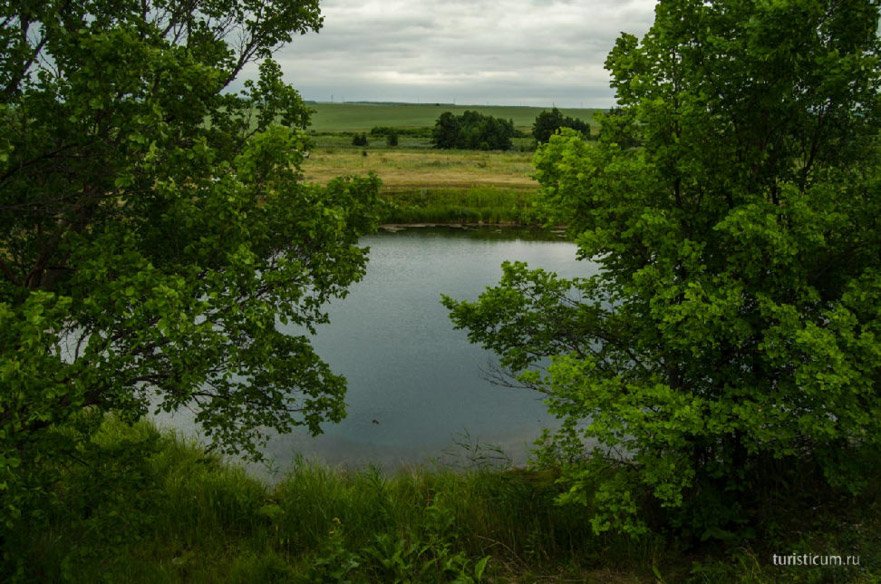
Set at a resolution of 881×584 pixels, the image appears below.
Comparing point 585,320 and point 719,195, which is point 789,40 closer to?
point 719,195

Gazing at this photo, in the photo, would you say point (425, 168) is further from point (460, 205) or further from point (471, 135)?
point (471, 135)

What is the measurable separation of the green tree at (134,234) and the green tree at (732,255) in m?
3.85

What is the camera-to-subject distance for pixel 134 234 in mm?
7434

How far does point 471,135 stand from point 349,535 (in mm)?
98241

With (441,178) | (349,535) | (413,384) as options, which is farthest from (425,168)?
(349,535)

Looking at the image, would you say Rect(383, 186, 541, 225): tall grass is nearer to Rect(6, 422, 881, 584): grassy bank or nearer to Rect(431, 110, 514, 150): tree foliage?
Rect(6, 422, 881, 584): grassy bank

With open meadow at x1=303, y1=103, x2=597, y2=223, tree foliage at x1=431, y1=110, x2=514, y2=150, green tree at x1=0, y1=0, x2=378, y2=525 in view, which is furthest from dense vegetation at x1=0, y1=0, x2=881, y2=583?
tree foliage at x1=431, y1=110, x2=514, y2=150

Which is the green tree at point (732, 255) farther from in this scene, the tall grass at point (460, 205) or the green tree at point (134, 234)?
the tall grass at point (460, 205)

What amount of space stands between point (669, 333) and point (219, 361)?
5.95 m

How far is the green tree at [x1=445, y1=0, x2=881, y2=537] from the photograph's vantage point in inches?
324

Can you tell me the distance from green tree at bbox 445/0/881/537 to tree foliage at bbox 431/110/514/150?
93.9 m

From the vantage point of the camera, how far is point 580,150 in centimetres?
1085

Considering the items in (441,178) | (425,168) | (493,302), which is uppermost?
(425,168)

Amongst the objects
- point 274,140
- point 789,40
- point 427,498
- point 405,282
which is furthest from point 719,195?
point 405,282
